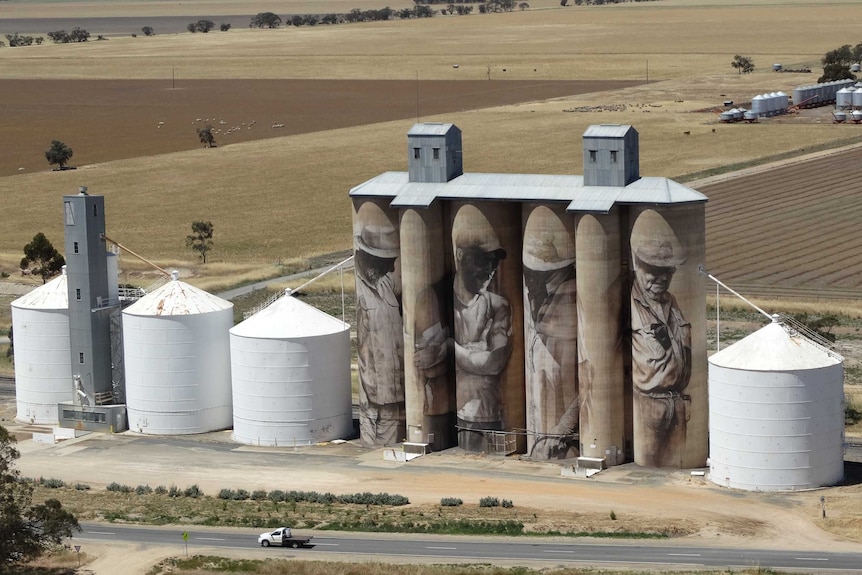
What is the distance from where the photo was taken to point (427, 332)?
81562 mm

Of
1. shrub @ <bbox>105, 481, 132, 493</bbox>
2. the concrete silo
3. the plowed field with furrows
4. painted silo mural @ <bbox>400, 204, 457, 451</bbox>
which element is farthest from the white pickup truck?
the plowed field with furrows

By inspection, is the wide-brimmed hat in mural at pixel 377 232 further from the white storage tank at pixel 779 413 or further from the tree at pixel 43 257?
the tree at pixel 43 257

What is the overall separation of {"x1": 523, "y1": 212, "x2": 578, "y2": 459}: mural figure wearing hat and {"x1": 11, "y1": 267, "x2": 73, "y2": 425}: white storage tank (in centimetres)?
2823

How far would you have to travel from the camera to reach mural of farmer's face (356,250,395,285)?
272ft

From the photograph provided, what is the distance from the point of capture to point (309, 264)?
5241 inches

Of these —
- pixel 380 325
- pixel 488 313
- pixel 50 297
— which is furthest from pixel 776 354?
pixel 50 297

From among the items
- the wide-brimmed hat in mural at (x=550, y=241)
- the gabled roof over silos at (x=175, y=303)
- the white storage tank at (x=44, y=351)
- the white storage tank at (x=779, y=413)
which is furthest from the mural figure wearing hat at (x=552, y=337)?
the white storage tank at (x=44, y=351)

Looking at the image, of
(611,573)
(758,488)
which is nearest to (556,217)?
(758,488)

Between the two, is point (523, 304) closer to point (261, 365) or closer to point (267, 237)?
point (261, 365)

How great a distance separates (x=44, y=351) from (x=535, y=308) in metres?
30.0

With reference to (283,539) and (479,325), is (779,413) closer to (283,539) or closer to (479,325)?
(479,325)

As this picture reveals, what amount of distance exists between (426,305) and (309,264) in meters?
52.7

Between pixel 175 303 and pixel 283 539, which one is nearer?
pixel 283 539

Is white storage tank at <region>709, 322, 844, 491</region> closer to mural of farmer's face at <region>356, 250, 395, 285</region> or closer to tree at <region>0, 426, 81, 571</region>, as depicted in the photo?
mural of farmer's face at <region>356, 250, 395, 285</region>
